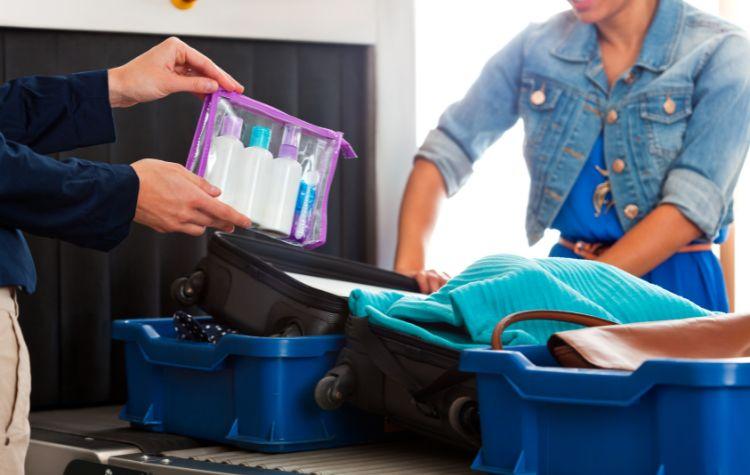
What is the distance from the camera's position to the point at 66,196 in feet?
3.50

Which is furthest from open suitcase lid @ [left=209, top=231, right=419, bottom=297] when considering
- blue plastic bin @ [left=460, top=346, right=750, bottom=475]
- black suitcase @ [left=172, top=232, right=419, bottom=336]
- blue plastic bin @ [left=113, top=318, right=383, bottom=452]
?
blue plastic bin @ [left=460, top=346, right=750, bottom=475]

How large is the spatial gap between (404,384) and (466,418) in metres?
0.10

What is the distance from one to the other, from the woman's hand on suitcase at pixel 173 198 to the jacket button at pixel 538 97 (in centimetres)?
85

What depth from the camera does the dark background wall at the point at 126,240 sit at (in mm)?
1789

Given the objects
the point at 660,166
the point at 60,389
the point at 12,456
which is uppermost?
the point at 660,166

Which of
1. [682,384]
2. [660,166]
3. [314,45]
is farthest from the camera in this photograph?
[314,45]

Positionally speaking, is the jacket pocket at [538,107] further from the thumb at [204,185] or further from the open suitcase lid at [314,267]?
the thumb at [204,185]

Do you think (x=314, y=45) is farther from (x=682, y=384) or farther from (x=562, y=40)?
(x=682, y=384)

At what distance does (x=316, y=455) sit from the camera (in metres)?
1.29

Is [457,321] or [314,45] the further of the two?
[314,45]

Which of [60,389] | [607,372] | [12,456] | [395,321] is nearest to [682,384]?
[607,372]

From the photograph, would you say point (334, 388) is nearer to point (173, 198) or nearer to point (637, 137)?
point (173, 198)

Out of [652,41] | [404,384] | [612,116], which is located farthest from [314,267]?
[652,41]

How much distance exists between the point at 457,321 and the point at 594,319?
15 cm
